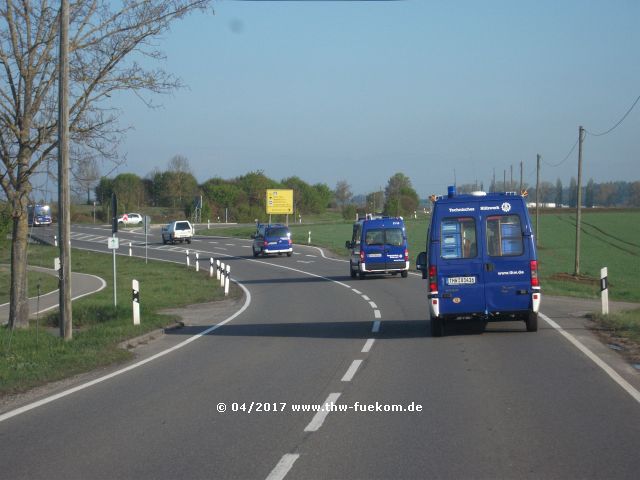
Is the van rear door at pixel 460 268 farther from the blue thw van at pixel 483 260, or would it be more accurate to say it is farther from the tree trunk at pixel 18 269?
the tree trunk at pixel 18 269

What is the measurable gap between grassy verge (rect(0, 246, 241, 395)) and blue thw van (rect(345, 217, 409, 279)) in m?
5.42

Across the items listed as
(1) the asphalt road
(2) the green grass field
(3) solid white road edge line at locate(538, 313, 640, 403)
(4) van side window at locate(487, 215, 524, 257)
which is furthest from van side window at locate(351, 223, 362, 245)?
(4) van side window at locate(487, 215, 524, 257)

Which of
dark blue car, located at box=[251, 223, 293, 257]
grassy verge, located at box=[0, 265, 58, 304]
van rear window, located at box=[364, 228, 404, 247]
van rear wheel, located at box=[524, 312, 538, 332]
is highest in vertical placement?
van rear window, located at box=[364, 228, 404, 247]

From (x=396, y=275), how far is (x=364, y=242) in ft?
12.9

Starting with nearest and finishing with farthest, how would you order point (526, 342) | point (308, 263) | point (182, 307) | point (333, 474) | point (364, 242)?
1. point (333, 474)
2. point (526, 342)
3. point (182, 307)
4. point (364, 242)
5. point (308, 263)

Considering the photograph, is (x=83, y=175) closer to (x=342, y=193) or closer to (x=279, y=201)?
(x=279, y=201)

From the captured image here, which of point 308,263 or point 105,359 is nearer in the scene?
point 105,359

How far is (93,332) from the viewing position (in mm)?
15820

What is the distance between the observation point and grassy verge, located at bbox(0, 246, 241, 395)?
11641 mm

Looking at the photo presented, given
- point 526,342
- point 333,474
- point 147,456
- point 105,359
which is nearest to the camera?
point 333,474

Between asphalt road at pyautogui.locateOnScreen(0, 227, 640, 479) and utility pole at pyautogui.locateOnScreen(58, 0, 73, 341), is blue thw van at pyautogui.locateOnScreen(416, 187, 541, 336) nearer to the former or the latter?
asphalt road at pyautogui.locateOnScreen(0, 227, 640, 479)

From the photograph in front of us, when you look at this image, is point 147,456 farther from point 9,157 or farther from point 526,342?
point 9,157

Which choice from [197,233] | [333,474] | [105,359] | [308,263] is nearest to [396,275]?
[308,263]

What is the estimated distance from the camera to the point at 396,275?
35.4 metres
